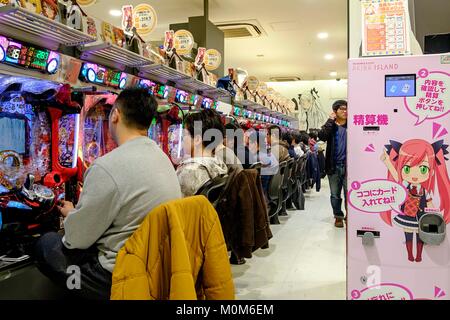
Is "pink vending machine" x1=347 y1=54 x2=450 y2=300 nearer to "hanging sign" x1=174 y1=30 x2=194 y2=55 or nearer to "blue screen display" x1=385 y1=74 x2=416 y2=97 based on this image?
"blue screen display" x1=385 y1=74 x2=416 y2=97

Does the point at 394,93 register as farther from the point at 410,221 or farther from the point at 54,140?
the point at 54,140

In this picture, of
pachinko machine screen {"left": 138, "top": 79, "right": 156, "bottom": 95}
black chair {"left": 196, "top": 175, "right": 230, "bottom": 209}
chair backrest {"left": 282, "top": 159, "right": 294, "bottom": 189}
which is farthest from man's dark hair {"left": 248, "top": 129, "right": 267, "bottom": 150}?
black chair {"left": 196, "top": 175, "right": 230, "bottom": 209}

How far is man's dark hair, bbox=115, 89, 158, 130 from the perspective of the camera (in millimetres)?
1690

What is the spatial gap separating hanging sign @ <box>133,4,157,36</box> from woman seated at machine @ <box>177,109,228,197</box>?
174 centimetres

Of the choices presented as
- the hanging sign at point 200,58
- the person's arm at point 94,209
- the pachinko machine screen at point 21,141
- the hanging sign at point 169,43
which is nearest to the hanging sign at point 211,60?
the hanging sign at point 200,58

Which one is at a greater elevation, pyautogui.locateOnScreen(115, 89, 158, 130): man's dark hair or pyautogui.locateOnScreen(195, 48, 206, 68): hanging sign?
pyautogui.locateOnScreen(195, 48, 206, 68): hanging sign

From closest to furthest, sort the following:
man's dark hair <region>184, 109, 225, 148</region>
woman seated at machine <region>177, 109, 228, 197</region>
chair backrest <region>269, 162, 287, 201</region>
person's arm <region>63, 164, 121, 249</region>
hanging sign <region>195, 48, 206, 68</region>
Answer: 1. person's arm <region>63, 164, 121, 249</region>
2. woman seated at machine <region>177, 109, 228, 197</region>
3. man's dark hair <region>184, 109, 225, 148</region>
4. chair backrest <region>269, 162, 287, 201</region>
5. hanging sign <region>195, 48, 206, 68</region>

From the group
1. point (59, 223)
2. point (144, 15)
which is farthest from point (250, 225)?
point (144, 15)

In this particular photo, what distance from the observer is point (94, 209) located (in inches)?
56.9

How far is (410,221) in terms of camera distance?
2.01m

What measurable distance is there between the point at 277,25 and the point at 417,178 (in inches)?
245

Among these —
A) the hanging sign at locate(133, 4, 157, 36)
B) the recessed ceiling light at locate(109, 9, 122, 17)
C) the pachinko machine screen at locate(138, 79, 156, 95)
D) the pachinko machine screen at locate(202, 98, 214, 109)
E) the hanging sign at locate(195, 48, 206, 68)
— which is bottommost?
the pachinko machine screen at locate(202, 98, 214, 109)

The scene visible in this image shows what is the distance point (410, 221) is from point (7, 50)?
2484 mm

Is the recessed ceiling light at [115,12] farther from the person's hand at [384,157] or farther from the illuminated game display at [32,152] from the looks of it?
the person's hand at [384,157]
